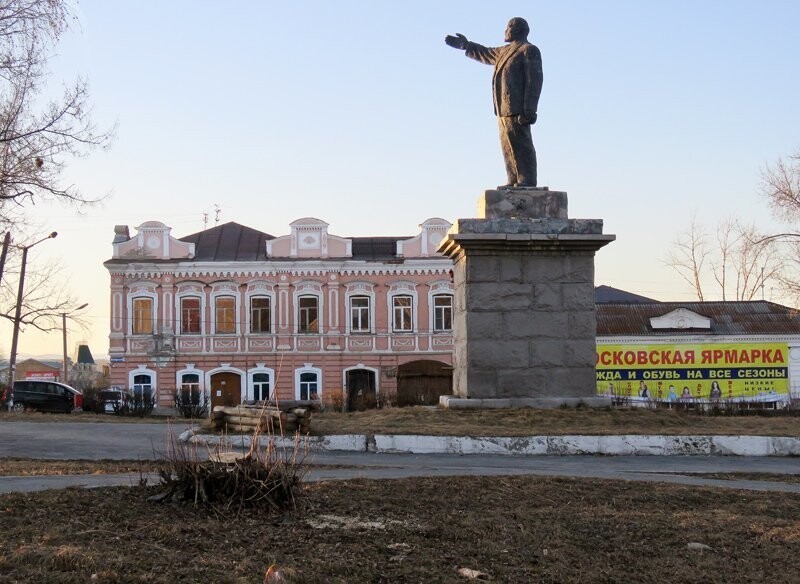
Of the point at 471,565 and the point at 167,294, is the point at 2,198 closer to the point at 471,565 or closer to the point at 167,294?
the point at 471,565

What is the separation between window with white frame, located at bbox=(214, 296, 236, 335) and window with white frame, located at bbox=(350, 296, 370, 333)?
5.62 meters

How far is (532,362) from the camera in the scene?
14.2m

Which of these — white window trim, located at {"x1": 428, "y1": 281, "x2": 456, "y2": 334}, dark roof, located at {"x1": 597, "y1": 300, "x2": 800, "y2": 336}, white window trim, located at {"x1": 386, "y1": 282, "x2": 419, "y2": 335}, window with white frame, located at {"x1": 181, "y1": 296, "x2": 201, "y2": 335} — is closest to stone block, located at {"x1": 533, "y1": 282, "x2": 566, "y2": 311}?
dark roof, located at {"x1": 597, "y1": 300, "x2": 800, "y2": 336}

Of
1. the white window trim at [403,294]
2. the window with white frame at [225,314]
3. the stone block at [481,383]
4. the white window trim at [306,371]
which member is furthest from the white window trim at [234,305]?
the stone block at [481,383]

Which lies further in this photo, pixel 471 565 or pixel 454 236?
pixel 454 236

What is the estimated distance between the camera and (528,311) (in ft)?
46.6

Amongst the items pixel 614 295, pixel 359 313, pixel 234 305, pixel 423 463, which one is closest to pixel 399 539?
pixel 423 463

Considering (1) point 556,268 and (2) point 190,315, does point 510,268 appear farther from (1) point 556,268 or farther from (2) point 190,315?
(2) point 190,315

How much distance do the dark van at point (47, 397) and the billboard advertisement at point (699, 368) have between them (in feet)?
72.4

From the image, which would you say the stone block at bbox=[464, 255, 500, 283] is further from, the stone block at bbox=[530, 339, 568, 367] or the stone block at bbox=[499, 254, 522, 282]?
the stone block at bbox=[530, 339, 568, 367]

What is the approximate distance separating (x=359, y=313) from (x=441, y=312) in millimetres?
3929

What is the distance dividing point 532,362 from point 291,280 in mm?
34648

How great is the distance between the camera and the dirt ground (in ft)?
16.9

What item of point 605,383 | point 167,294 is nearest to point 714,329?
point 605,383
